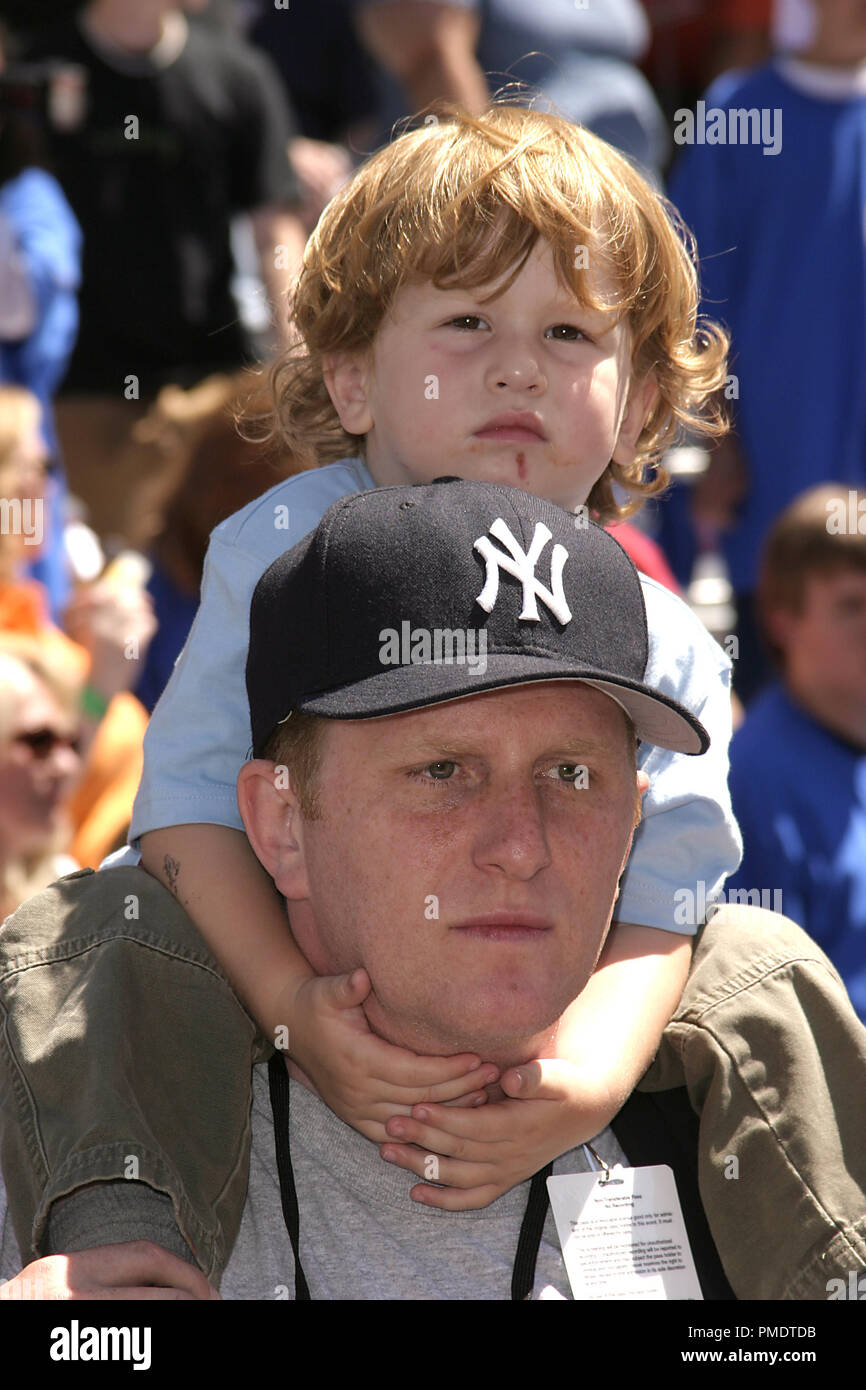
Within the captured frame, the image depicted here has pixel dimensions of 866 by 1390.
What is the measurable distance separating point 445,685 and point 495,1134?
53 centimetres

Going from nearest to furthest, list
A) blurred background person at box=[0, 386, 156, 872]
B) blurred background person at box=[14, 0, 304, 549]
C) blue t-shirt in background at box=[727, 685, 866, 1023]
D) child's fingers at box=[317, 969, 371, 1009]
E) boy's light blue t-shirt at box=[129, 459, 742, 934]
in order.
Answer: child's fingers at box=[317, 969, 371, 1009], boy's light blue t-shirt at box=[129, 459, 742, 934], blue t-shirt in background at box=[727, 685, 866, 1023], blurred background person at box=[0, 386, 156, 872], blurred background person at box=[14, 0, 304, 549]

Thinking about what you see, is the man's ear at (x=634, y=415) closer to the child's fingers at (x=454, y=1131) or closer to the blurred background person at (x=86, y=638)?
the child's fingers at (x=454, y=1131)

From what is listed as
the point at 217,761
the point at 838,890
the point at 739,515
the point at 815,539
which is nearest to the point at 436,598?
the point at 217,761

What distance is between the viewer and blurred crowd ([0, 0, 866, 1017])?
464 centimetres

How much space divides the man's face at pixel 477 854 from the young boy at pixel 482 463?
9 cm

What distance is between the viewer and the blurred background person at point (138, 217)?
5418 mm

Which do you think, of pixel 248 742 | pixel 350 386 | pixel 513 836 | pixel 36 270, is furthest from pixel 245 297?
pixel 513 836

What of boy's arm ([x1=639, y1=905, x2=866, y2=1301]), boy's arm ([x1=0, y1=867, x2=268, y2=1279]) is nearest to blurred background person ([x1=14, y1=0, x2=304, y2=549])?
boy's arm ([x1=0, y1=867, x2=268, y2=1279])

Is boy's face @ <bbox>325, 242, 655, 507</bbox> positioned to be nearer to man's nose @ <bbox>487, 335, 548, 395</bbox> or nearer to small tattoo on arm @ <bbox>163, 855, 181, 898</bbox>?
man's nose @ <bbox>487, 335, 548, 395</bbox>

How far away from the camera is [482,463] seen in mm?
2352

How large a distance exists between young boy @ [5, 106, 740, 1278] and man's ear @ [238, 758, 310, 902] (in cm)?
6

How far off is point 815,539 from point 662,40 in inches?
165

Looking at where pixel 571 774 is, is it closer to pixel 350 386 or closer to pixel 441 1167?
pixel 441 1167

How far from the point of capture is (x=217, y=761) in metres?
2.29
